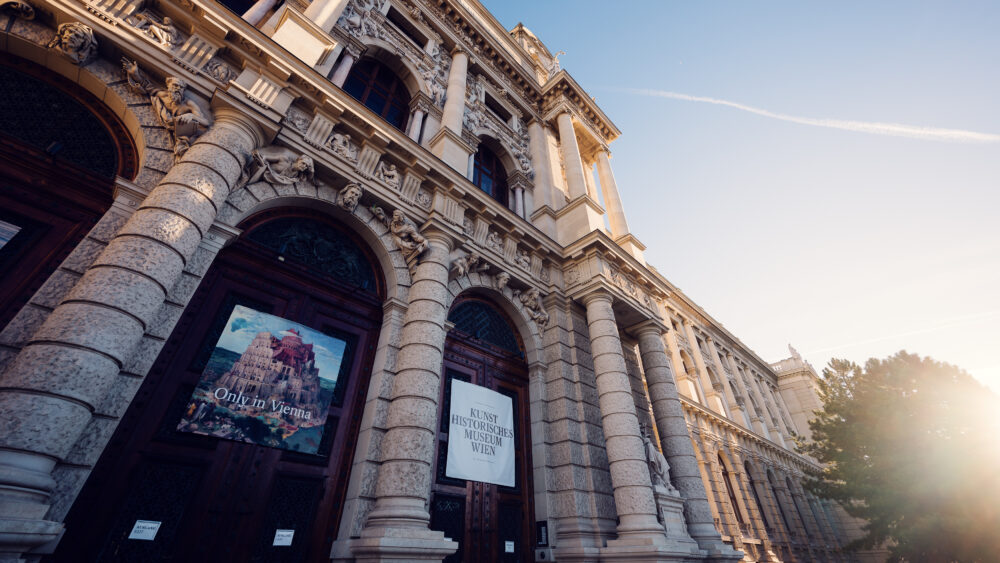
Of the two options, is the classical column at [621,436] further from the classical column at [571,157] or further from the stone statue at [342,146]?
the stone statue at [342,146]

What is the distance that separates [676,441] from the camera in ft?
30.9

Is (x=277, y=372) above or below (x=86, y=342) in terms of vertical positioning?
above

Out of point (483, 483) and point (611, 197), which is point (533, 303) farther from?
point (611, 197)

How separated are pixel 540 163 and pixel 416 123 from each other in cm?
489

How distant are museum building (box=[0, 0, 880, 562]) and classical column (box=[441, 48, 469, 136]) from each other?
0.53 feet

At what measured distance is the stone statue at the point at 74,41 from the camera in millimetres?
5027

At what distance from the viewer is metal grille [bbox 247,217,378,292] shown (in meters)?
6.49

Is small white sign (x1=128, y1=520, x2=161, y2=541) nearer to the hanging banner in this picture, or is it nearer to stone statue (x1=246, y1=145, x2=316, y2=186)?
the hanging banner

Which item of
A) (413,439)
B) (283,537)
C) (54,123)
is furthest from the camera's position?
(413,439)

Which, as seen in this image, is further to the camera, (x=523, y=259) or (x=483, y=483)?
(x=523, y=259)

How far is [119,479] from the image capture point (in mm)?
4094

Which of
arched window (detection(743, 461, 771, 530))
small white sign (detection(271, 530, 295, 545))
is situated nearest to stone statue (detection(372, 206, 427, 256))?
small white sign (detection(271, 530, 295, 545))

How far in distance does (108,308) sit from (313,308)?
278 centimetres

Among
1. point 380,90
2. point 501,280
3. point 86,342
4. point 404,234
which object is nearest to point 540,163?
point 380,90
